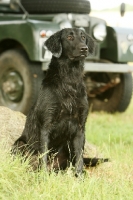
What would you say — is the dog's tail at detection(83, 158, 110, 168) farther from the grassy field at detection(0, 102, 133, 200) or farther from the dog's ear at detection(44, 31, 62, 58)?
the dog's ear at detection(44, 31, 62, 58)

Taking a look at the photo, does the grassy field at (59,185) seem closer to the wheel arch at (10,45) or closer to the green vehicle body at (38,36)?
the green vehicle body at (38,36)

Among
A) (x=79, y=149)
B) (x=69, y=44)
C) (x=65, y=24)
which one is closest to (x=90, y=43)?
(x=69, y=44)

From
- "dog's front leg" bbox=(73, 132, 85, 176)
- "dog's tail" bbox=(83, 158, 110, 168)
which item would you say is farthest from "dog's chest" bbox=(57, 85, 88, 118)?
"dog's tail" bbox=(83, 158, 110, 168)

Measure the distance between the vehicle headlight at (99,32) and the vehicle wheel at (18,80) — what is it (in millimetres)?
1081

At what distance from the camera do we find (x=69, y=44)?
4.05m

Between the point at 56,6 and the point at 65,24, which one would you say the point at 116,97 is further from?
the point at 56,6

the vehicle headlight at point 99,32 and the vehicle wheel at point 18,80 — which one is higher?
the vehicle headlight at point 99,32

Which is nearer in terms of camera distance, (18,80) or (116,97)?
(18,80)

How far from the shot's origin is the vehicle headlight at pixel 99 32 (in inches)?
283

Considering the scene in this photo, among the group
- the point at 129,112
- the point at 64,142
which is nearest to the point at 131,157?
the point at 64,142

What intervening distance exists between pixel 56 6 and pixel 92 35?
2.22 feet

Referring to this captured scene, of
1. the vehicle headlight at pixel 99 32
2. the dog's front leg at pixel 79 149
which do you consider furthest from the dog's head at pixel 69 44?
the vehicle headlight at pixel 99 32

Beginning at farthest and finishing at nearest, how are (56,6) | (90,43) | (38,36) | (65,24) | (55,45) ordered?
(56,6) → (65,24) → (38,36) → (90,43) → (55,45)

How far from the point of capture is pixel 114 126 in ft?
22.7
